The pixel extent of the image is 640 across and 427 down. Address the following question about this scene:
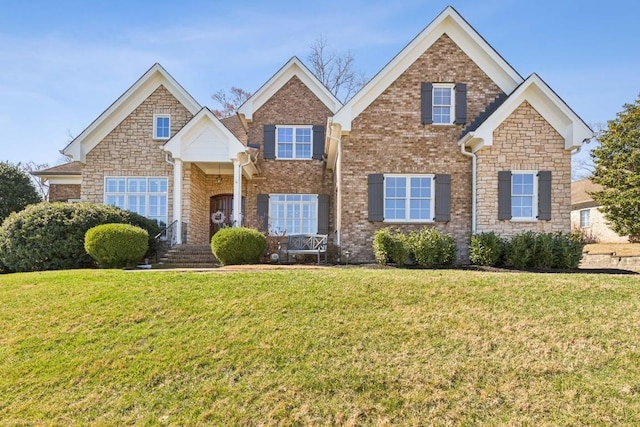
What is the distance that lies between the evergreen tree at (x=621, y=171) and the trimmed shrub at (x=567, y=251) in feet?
43.3

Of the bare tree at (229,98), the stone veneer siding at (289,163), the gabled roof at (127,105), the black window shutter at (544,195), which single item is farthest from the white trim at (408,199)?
the bare tree at (229,98)

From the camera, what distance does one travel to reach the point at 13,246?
502 inches

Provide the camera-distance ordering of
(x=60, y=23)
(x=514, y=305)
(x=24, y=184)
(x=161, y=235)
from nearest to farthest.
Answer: (x=514, y=305), (x=60, y=23), (x=161, y=235), (x=24, y=184)

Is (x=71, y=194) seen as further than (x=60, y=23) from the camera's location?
Yes

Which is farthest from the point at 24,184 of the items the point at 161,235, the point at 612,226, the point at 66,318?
the point at 612,226

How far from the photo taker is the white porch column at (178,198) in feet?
51.8

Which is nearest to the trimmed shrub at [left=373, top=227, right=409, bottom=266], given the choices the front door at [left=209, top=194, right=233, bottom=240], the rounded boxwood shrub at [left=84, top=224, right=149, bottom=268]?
the rounded boxwood shrub at [left=84, top=224, right=149, bottom=268]

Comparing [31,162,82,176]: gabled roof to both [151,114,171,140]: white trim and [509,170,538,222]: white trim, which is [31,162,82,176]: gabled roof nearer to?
[151,114,171,140]: white trim

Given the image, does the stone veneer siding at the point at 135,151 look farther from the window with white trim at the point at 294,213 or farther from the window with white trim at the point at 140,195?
the window with white trim at the point at 294,213

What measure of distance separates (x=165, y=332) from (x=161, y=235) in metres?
10.5

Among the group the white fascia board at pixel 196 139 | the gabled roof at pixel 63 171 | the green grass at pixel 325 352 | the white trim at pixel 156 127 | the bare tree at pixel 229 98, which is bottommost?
the green grass at pixel 325 352

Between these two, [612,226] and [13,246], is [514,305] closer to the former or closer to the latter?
[13,246]

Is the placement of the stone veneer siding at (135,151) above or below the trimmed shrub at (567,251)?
above

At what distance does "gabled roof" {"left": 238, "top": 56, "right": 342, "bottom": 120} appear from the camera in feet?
61.3
